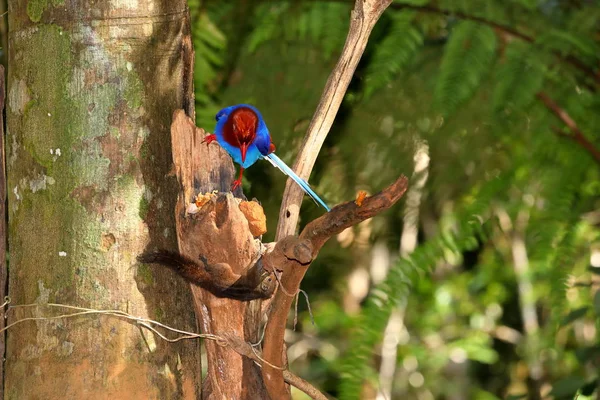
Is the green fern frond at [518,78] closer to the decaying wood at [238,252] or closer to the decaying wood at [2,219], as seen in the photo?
the decaying wood at [238,252]

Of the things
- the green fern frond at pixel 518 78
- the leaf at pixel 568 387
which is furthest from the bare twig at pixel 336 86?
the leaf at pixel 568 387

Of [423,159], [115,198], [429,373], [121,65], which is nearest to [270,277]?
[115,198]

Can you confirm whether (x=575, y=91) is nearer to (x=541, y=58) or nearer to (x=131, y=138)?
(x=541, y=58)

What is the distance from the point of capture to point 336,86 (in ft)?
4.66

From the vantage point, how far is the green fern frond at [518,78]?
8.35 feet

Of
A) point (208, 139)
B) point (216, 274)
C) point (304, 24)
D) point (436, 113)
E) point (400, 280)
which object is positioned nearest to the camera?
point (216, 274)

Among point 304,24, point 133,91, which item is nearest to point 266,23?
point 304,24

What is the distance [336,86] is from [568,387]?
63.9 inches

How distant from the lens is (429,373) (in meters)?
6.29

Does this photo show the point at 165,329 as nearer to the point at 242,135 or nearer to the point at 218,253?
the point at 218,253

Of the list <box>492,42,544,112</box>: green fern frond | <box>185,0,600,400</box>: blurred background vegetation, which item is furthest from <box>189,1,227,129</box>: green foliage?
<box>492,42,544,112</box>: green fern frond

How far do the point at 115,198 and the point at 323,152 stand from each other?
5.12 feet

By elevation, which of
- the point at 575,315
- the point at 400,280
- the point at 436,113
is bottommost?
the point at 575,315

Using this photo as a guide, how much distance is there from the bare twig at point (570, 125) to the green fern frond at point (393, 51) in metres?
0.48
